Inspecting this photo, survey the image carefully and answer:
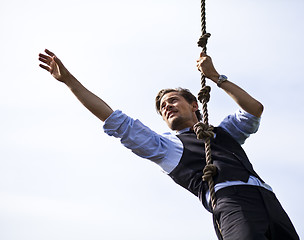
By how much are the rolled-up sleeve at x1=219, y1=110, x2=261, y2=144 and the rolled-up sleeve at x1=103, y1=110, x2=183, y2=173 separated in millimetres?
512

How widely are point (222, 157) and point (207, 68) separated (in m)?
0.79

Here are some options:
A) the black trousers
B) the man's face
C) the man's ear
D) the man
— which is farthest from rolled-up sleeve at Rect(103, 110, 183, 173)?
the man's ear

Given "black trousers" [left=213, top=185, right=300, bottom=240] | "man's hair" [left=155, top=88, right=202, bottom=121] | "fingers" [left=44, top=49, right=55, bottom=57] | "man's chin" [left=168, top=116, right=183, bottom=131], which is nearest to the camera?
"black trousers" [left=213, top=185, right=300, bottom=240]

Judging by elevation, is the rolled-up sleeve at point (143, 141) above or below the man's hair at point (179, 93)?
below

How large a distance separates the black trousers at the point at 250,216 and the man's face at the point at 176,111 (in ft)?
3.02

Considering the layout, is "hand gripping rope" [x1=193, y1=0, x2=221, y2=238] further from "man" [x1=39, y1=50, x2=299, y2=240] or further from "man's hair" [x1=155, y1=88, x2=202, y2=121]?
"man's hair" [x1=155, y1=88, x2=202, y2=121]

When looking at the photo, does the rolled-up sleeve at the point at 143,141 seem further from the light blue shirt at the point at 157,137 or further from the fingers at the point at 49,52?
the fingers at the point at 49,52

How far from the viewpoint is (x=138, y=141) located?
396 cm

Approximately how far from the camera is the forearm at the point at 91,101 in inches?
152

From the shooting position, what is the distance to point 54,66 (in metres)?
4.05

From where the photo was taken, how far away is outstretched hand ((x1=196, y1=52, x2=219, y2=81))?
13.8 ft

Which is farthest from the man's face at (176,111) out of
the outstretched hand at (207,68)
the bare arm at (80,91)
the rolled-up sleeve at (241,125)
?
the bare arm at (80,91)

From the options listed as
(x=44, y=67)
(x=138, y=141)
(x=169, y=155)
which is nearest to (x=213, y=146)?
(x=169, y=155)

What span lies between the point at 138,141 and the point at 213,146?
0.61 meters
